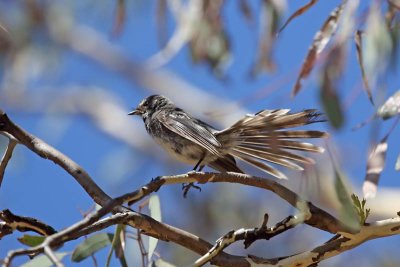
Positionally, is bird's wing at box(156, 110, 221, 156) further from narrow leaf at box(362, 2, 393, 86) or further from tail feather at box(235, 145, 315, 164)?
narrow leaf at box(362, 2, 393, 86)

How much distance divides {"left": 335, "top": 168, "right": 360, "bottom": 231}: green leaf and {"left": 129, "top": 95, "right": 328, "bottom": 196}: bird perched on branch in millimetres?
393

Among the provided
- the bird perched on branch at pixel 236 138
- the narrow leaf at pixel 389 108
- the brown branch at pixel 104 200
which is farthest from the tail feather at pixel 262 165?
the brown branch at pixel 104 200

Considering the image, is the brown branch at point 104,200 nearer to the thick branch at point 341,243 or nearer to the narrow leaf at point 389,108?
the thick branch at point 341,243

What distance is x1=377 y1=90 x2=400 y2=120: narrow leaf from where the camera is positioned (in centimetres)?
221

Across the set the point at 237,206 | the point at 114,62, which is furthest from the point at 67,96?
the point at 237,206

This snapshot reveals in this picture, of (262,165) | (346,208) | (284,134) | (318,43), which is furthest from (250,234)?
(262,165)

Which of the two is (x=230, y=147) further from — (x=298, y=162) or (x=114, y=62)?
(x=114, y=62)

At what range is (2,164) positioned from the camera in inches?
84.0

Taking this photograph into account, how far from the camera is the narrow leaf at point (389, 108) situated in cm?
221

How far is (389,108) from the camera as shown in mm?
2242

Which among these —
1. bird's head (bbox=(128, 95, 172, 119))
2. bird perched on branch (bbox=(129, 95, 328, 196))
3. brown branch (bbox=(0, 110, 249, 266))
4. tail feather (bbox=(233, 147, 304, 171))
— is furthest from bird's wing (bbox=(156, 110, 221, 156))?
brown branch (bbox=(0, 110, 249, 266))

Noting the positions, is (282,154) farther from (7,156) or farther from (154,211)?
(7,156)

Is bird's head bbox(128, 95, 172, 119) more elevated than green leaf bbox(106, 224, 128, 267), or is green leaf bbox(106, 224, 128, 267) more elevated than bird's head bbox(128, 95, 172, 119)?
bird's head bbox(128, 95, 172, 119)

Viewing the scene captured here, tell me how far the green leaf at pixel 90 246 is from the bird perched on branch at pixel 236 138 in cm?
75
